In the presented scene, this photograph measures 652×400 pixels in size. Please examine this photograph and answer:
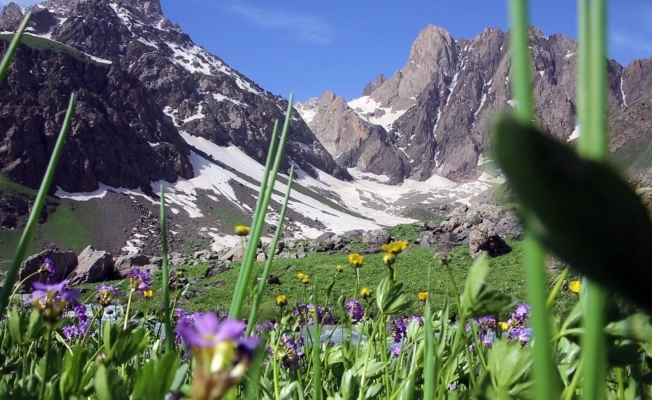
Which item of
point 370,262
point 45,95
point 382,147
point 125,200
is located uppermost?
point 382,147

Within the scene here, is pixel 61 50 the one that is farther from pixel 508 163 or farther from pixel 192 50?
pixel 508 163

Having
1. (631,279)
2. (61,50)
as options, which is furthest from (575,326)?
(61,50)

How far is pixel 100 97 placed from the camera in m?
73.7

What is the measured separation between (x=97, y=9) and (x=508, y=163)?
400 feet

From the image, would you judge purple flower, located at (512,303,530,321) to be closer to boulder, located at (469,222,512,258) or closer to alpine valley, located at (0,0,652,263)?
alpine valley, located at (0,0,652,263)

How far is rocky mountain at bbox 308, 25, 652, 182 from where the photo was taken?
138 m

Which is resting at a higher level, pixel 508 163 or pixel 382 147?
pixel 382 147

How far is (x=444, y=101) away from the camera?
15262cm

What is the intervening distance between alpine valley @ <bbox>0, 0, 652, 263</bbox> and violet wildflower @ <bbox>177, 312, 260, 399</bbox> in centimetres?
15

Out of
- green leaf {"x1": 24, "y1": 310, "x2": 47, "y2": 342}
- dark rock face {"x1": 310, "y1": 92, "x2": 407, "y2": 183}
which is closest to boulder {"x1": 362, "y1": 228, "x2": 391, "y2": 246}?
green leaf {"x1": 24, "y1": 310, "x2": 47, "y2": 342}

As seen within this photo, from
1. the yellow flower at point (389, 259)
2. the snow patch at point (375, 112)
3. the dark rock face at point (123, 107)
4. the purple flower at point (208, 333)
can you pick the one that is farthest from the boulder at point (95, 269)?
the snow patch at point (375, 112)

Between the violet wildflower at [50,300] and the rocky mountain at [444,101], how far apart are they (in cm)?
13593

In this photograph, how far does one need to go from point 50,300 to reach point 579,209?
1.99 feet

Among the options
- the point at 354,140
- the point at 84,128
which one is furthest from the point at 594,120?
the point at 354,140
